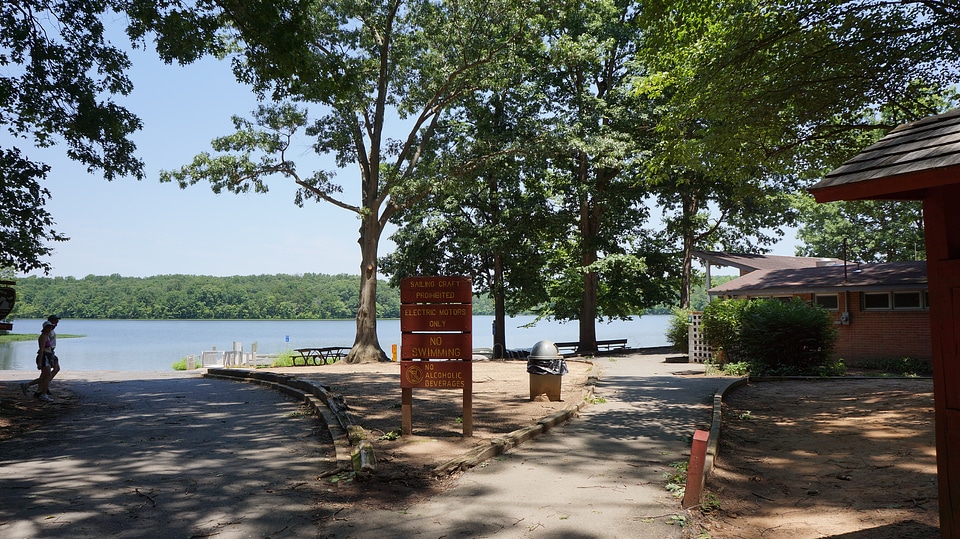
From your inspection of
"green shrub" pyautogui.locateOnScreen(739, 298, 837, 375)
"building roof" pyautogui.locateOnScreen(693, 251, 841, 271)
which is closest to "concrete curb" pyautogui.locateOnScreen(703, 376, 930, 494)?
"green shrub" pyautogui.locateOnScreen(739, 298, 837, 375)

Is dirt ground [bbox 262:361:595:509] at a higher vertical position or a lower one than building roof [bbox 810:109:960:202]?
lower

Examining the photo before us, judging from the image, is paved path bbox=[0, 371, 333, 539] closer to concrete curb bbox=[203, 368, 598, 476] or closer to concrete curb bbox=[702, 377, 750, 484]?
concrete curb bbox=[203, 368, 598, 476]

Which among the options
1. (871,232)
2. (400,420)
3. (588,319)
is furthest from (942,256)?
Answer: (871,232)

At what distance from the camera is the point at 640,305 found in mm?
37156

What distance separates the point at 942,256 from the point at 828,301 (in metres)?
23.0

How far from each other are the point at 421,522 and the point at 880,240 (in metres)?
49.7

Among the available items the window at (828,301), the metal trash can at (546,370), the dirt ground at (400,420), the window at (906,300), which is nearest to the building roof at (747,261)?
the window at (828,301)

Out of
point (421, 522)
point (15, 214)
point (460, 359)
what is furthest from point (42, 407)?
point (421, 522)

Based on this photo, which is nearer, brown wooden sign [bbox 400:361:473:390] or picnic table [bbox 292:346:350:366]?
brown wooden sign [bbox 400:361:473:390]

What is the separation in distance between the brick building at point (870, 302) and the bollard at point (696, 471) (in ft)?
63.7

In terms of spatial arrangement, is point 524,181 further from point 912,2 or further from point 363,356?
point 912,2

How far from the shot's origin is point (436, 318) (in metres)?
9.41

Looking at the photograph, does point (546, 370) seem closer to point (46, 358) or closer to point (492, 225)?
point (46, 358)

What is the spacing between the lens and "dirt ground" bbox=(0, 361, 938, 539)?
6.09 metres
